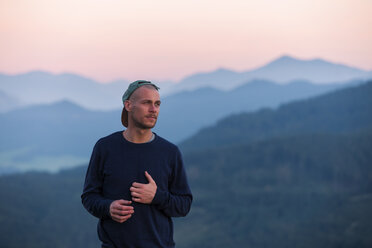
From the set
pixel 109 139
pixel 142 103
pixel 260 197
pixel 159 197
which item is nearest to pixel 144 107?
pixel 142 103

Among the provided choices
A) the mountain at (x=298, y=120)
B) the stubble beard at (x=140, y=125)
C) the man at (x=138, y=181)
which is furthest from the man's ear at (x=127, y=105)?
the mountain at (x=298, y=120)

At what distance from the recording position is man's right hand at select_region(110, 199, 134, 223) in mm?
3515

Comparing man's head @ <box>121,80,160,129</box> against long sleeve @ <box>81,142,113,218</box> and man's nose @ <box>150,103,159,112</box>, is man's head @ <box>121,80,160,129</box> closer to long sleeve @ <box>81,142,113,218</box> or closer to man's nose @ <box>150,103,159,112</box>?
man's nose @ <box>150,103,159,112</box>

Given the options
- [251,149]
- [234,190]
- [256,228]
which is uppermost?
[251,149]

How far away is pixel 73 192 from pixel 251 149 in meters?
46.8

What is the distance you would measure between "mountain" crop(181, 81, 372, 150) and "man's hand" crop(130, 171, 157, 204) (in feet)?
495

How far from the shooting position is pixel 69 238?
3762 inches

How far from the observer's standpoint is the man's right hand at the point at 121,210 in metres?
3.52

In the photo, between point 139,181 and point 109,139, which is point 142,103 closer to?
point 109,139

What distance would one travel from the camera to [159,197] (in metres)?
3.63

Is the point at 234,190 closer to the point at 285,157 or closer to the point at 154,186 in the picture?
the point at 285,157

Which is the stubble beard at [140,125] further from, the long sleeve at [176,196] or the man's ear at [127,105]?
the long sleeve at [176,196]

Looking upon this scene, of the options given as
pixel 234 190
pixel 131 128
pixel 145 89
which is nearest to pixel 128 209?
pixel 131 128

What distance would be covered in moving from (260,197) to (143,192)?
11597 centimetres
